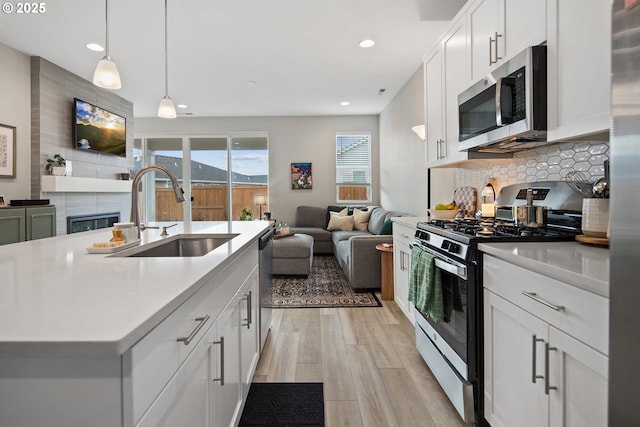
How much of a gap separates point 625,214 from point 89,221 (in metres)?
6.00

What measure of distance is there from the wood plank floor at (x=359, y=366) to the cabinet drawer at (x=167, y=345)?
1.04 metres

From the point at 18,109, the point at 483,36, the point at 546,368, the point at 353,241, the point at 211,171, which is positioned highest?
the point at 18,109

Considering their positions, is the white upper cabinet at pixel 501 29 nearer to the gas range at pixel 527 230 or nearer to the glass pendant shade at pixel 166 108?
the gas range at pixel 527 230

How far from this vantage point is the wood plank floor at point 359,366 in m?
1.76

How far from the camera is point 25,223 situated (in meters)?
3.74

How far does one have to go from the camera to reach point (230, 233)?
1999 millimetres

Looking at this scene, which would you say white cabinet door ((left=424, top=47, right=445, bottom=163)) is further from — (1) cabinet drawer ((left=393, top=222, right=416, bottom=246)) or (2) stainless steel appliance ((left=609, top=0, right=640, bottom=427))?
(2) stainless steel appliance ((left=609, top=0, right=640, bottom=427))

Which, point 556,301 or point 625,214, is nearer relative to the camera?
point 625,214

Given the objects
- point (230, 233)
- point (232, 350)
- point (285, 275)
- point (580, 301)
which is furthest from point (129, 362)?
point (285, 275)

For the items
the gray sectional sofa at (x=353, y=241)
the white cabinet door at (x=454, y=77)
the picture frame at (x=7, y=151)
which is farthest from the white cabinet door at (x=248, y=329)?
the picture frame at (x=7, y=151)

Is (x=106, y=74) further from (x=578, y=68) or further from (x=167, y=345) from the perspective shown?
(x=578, y=68)

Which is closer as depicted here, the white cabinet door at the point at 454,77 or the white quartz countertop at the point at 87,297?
the white quartz countertop at the point at 87,297

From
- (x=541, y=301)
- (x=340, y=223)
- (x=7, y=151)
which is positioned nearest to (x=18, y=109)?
(x=7, y=151)

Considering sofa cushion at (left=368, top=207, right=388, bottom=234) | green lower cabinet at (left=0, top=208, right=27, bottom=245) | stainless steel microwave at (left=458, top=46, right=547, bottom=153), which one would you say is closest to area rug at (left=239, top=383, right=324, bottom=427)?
stainless steel microwave at (left=458, top=46, right=547, bottom=153)
